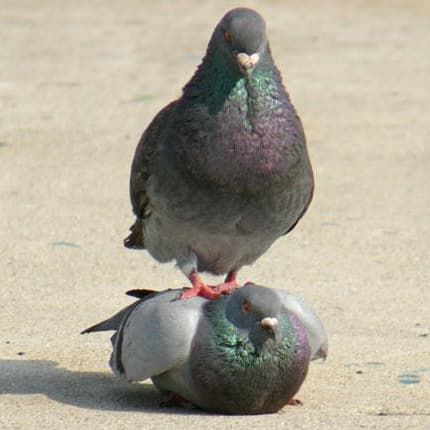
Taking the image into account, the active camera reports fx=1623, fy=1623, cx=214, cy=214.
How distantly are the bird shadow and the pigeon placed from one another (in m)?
0.15

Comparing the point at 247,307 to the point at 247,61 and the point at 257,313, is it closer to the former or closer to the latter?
the point at 257,313

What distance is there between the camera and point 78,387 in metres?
6.65

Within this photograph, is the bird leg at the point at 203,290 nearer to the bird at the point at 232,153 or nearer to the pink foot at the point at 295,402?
the bird at the point at 232,153

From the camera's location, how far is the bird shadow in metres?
6.38

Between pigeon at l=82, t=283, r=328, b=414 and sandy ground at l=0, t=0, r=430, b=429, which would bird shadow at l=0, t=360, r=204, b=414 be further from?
pigeon at l=82, t=283, r=328, b=414

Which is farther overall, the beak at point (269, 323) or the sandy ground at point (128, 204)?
the sandy ground at point (128, 204)

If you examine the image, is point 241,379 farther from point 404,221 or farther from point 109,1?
point 109,1

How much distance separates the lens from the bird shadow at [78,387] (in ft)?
20.9

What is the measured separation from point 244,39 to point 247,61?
88 mm

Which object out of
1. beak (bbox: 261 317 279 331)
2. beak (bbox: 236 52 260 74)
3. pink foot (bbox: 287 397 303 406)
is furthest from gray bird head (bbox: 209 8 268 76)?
pink foot (bbox: 287 397 303 406)

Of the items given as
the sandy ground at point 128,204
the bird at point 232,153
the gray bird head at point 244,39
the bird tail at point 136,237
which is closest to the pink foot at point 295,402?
the sandy ground at point 128,204

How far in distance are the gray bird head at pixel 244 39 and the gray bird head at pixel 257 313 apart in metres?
0.91

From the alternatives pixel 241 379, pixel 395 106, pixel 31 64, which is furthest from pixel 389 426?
pixel 31 64

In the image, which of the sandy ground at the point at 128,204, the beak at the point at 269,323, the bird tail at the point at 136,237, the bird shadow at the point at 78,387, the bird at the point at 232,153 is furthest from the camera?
the bird tail at the point at 136,237
